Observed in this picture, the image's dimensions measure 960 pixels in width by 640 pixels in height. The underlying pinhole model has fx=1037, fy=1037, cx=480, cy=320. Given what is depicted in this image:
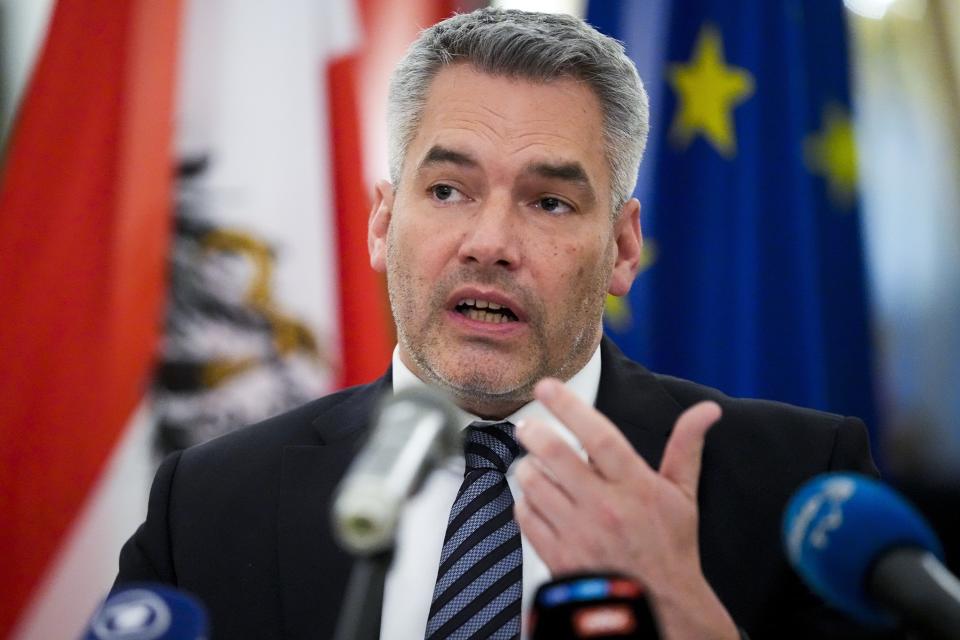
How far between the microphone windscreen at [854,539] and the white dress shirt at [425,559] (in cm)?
81

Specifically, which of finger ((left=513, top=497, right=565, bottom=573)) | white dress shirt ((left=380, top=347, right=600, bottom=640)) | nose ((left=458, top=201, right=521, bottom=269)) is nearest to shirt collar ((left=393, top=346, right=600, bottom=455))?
white dress shirt ((left=380, top=347, right=600, bottom=640))

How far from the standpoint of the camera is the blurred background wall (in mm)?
2893

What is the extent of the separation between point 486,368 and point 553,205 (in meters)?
0.37

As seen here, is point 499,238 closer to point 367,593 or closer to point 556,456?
point 556,456

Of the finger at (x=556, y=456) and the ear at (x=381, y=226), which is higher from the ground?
the ear at (x=381, y=226)

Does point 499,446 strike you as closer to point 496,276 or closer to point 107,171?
point 496,276

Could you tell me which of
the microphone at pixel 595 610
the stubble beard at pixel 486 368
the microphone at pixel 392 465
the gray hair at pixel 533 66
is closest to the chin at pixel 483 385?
the stubble beard at pixel 486 368

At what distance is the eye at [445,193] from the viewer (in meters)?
2.03

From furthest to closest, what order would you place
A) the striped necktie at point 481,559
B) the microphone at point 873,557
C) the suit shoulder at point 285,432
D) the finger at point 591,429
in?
the suit shoulder at point 285,432
the striped necktie at point 481,559
the finger at point 591,429
the microphone at point 873,557

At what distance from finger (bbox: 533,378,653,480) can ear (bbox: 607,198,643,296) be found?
87 centimetres

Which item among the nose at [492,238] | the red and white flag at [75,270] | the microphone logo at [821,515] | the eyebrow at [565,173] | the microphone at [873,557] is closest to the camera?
the microphone at [873,557]

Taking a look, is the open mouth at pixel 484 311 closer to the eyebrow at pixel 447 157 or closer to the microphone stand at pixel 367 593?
the eyebrow at pixel 447 157

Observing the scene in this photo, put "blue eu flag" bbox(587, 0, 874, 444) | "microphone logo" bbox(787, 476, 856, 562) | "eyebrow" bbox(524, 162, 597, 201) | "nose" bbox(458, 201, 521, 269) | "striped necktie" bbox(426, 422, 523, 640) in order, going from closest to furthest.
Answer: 1. "microphone logo" bbox(787, 476, 856, 562)
2. "striped necktie" bbox(426, 422, 523, 640)
3. "nose" bbox(458, 201, 521, 269)
4. "eyebrow" bbox(524, 162, 597, 201)
5. "blue eu flag" bbox(587, 0, 874, 444)

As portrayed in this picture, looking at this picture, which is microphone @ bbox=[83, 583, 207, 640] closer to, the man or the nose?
the man
